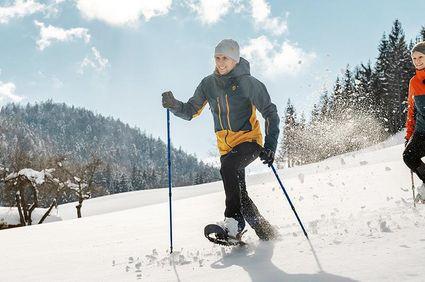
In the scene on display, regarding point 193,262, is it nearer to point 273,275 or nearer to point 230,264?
point 230,264

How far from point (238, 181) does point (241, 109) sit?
0.74 metres

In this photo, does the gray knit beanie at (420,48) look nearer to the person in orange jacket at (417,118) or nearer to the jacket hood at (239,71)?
the person in orange jacket at (417,118)

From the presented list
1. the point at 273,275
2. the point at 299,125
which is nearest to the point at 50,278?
the point at 273,275


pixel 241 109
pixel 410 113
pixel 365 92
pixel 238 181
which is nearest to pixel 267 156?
pixel 238 181

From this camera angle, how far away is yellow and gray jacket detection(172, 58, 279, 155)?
4.32 metres

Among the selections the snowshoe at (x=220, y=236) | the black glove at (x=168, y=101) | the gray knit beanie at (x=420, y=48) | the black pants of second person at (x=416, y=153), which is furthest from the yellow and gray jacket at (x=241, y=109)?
the black pants of second person at (x=416, y=153)

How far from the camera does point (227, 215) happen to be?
420cm

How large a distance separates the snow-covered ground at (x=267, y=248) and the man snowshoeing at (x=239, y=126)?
0.41 m

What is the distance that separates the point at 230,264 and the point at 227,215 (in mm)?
829

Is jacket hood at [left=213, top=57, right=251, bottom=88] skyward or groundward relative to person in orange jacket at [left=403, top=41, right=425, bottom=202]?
→ skyward

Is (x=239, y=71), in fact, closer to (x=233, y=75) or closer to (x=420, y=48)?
(x=233, y=75)

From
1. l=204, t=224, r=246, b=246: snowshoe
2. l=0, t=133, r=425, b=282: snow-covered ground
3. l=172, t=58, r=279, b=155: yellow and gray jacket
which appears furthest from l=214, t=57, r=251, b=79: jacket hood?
l=0, t=133, r=425, b=282: snow-covered ground

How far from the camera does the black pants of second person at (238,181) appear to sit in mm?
4188

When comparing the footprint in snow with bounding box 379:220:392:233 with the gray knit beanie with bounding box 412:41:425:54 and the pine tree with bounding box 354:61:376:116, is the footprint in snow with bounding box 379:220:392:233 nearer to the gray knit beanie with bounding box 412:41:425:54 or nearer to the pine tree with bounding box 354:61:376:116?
the gray knit beanie with bounding box 412:41:425:54
